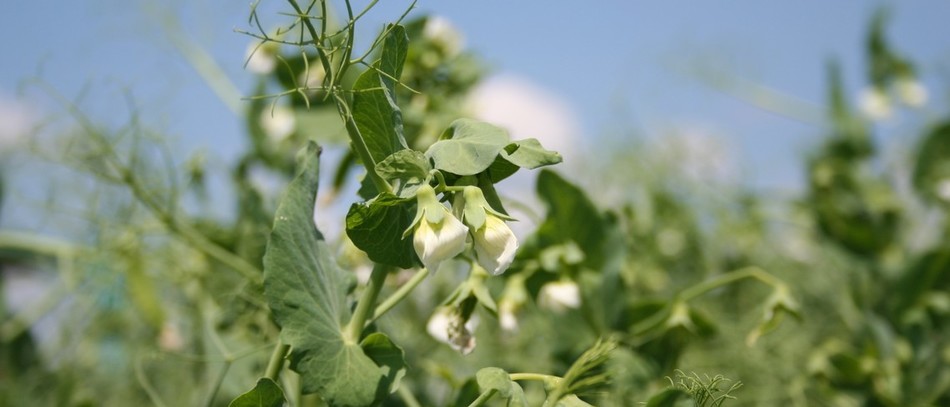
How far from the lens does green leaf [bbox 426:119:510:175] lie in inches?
16.6

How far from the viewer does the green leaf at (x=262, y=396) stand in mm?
437

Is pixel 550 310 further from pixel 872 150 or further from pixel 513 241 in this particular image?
pixel 872 150

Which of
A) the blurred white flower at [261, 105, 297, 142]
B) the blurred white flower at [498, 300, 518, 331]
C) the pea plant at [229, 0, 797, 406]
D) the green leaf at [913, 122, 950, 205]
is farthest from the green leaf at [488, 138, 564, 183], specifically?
the green leaf at [913, 122, 950, 205]

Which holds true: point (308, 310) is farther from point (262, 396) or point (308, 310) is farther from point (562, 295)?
point (562, 295)

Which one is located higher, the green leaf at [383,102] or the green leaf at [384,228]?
the green leaf at [383,102]

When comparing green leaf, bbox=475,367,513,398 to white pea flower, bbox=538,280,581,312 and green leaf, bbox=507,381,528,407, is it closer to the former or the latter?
green leaf, bbox=507,381,528,407

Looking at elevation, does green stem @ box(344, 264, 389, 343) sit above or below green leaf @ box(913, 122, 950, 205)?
above

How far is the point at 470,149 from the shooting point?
431mm

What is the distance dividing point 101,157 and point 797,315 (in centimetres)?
66

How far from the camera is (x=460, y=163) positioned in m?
0.42

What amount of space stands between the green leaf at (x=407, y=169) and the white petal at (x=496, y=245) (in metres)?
0.04

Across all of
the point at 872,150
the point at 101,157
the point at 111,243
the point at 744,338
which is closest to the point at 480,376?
the point at 101,157

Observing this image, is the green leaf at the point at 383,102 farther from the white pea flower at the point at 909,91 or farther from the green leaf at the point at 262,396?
the white pea flower at the point at 909,91

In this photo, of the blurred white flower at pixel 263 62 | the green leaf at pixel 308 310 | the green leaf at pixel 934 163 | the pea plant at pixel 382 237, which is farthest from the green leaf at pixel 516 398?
the green leaf at pixel 934 163
